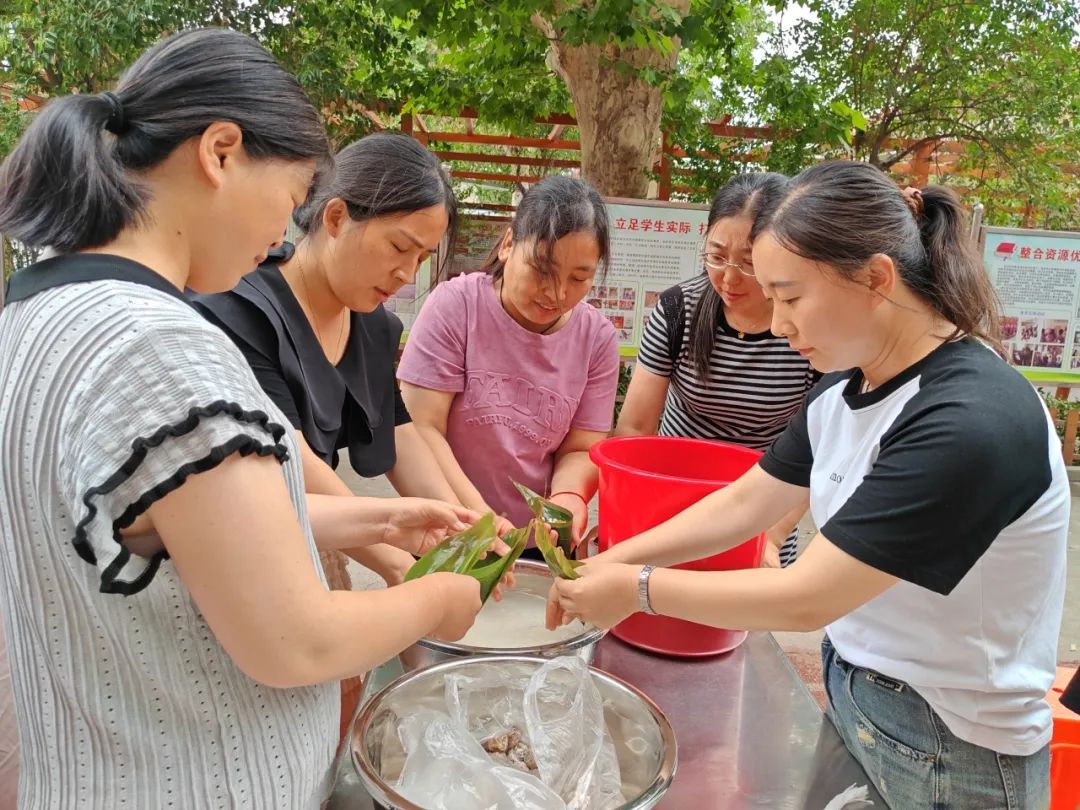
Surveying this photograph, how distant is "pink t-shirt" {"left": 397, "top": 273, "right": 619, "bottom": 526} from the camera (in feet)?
6.37

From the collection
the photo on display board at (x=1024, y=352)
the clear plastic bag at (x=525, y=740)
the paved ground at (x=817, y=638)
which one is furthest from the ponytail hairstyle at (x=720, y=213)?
the photo on display board at (x=1024, y=352)

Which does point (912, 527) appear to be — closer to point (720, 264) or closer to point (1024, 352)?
point (720, 264)

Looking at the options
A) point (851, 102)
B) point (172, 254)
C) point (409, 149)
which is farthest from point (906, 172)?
point (172, 254)

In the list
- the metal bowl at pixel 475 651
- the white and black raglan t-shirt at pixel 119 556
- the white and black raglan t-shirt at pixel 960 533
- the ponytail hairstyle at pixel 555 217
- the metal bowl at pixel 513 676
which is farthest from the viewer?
the ponytail hairstyle at pixel 555 217

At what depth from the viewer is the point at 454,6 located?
450cm

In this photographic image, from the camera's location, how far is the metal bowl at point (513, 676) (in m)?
0.85

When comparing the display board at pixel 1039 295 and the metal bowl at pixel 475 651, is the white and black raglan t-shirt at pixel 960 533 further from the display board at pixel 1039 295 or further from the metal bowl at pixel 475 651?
the display board at pixel 1039 295

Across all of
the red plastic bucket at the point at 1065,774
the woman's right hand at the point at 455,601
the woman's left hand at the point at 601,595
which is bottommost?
the red plastic bucket at the point at 1065,774

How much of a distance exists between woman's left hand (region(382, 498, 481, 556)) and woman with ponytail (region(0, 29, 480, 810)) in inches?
19.8

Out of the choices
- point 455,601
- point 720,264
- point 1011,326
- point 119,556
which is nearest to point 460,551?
point 455,601

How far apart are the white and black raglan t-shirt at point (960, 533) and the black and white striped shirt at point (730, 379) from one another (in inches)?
29.0

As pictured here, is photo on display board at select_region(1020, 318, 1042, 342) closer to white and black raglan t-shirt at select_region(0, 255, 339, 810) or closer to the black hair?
the black hair

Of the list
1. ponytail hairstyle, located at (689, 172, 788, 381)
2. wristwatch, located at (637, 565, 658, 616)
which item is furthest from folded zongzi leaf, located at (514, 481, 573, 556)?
ponytail hairstyle, located at (689, 172, 788, 381)

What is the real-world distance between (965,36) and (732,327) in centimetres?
Answer: 480
